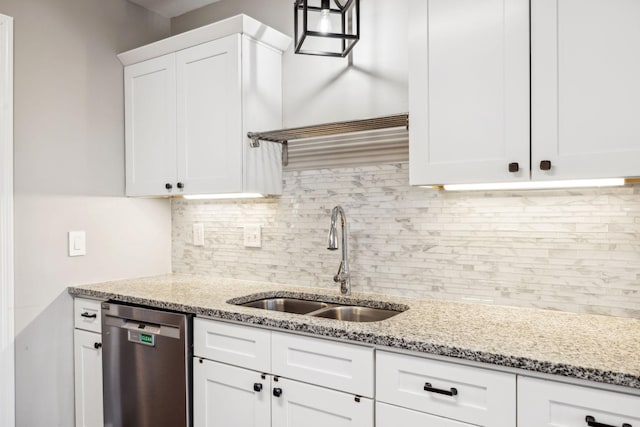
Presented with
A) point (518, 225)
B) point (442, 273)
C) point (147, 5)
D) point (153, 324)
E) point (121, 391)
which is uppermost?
point (147, 5)

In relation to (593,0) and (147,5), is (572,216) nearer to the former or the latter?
(593,0)

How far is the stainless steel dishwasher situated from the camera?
1910 millimetres

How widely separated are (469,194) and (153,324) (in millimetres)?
1455

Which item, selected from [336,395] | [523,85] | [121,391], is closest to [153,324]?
[121,391]

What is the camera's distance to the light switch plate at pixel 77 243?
235 cm

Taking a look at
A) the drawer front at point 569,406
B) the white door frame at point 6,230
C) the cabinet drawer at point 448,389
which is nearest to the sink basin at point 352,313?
the cabinet drawer at point 448,389

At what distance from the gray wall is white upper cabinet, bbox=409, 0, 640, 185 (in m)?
1.74

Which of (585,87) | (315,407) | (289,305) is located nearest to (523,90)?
(585,87)

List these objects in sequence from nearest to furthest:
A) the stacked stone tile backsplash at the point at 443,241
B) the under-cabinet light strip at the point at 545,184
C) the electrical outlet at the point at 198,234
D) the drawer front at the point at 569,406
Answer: the drawer front at the point at 569,406, the under-cabinet light strip at the point at 545,184, the stacked stone tile backsplash at the point at 443,241, the electrical outlet at the point at 198,234

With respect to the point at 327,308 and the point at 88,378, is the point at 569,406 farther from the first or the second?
the point at 88,378

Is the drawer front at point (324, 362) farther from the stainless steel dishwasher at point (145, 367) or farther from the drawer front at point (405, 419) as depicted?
the stainless steel dishwasher at point (145, 367)

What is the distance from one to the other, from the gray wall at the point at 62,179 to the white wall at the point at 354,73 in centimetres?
89

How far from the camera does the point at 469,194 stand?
1.89 metres

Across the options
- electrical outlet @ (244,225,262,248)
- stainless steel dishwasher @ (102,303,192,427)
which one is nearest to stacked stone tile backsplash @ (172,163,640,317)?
electrical outlet @ (244,225,262,248)
